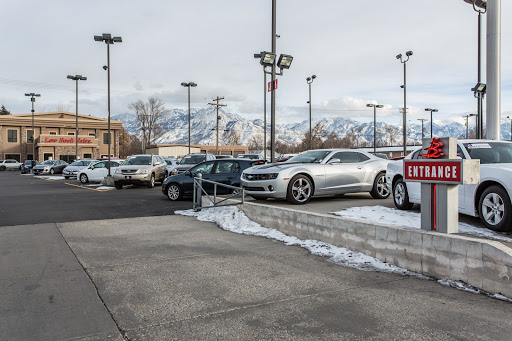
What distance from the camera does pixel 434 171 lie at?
215 inches

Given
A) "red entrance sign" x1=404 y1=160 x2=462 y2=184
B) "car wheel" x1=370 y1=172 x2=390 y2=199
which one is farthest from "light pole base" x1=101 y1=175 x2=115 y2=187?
"red entrance sign" x1=404 y1=160 x2=462 y2=184

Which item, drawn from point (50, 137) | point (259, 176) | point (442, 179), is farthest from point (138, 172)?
point (50, 137)

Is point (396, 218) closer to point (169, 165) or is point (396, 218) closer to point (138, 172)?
point (138, 172)

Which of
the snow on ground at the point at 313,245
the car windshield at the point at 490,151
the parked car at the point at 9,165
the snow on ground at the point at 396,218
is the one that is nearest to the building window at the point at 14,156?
the parked car at the point at 9,165

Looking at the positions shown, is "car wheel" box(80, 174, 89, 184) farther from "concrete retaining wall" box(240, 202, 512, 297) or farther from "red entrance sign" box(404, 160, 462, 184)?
"red entrance sign" box(404, 160, 462, 184)

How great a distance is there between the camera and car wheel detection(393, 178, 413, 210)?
8.47 meters

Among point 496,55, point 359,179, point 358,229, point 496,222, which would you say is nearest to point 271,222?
point 358,229

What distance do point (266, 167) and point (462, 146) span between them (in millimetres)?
4549

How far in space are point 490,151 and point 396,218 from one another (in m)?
1.97

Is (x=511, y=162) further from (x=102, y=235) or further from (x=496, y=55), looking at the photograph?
(x=102, y=235)

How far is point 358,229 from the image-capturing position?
20.6 feet

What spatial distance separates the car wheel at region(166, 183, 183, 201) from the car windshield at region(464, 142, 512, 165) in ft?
30.7

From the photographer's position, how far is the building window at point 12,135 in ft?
210

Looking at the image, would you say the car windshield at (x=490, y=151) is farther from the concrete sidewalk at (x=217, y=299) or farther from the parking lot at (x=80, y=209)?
the parking lot at (x=80, y=209)
